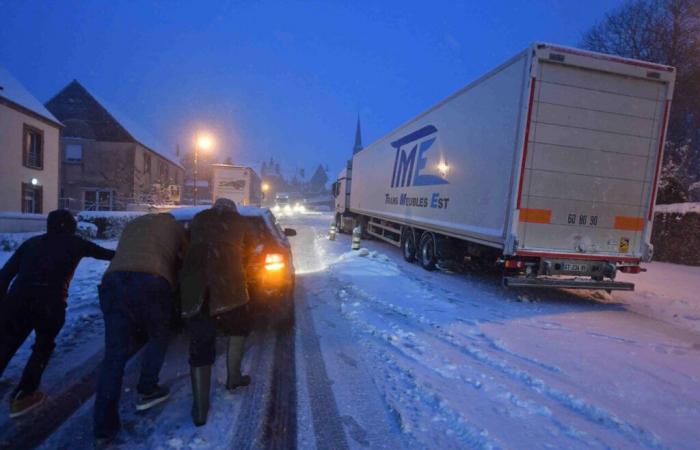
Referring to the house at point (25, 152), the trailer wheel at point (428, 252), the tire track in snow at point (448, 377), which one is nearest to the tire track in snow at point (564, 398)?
the tire track in snow at point (448, 377)

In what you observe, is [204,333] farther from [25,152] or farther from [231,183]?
[231,183]

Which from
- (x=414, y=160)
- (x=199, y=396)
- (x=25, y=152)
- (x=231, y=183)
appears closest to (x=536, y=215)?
(x=414, y=160)

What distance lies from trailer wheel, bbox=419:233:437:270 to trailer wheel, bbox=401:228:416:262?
568 millimetres

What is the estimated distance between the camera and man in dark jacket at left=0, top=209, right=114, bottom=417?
2.95 m

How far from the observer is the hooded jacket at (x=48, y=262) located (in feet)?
9.75

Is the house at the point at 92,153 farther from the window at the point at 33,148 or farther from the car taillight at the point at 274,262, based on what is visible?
the car taillight at the point at 274,262

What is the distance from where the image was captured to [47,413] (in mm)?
3072

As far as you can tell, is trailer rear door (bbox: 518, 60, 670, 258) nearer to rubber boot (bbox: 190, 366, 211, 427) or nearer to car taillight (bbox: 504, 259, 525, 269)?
car taillight (bbox: 504, 259, 525, 269)

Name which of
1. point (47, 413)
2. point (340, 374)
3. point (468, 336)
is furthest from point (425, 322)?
point (47, 413)

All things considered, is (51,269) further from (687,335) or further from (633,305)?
(633,305)

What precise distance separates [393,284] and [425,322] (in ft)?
7.69

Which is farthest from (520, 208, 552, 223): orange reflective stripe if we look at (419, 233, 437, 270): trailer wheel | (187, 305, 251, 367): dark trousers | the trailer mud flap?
(187, 305, 251, 367): dark trousers

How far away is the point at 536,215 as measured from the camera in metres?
6.68

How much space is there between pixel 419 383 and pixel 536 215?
420 centimetres
